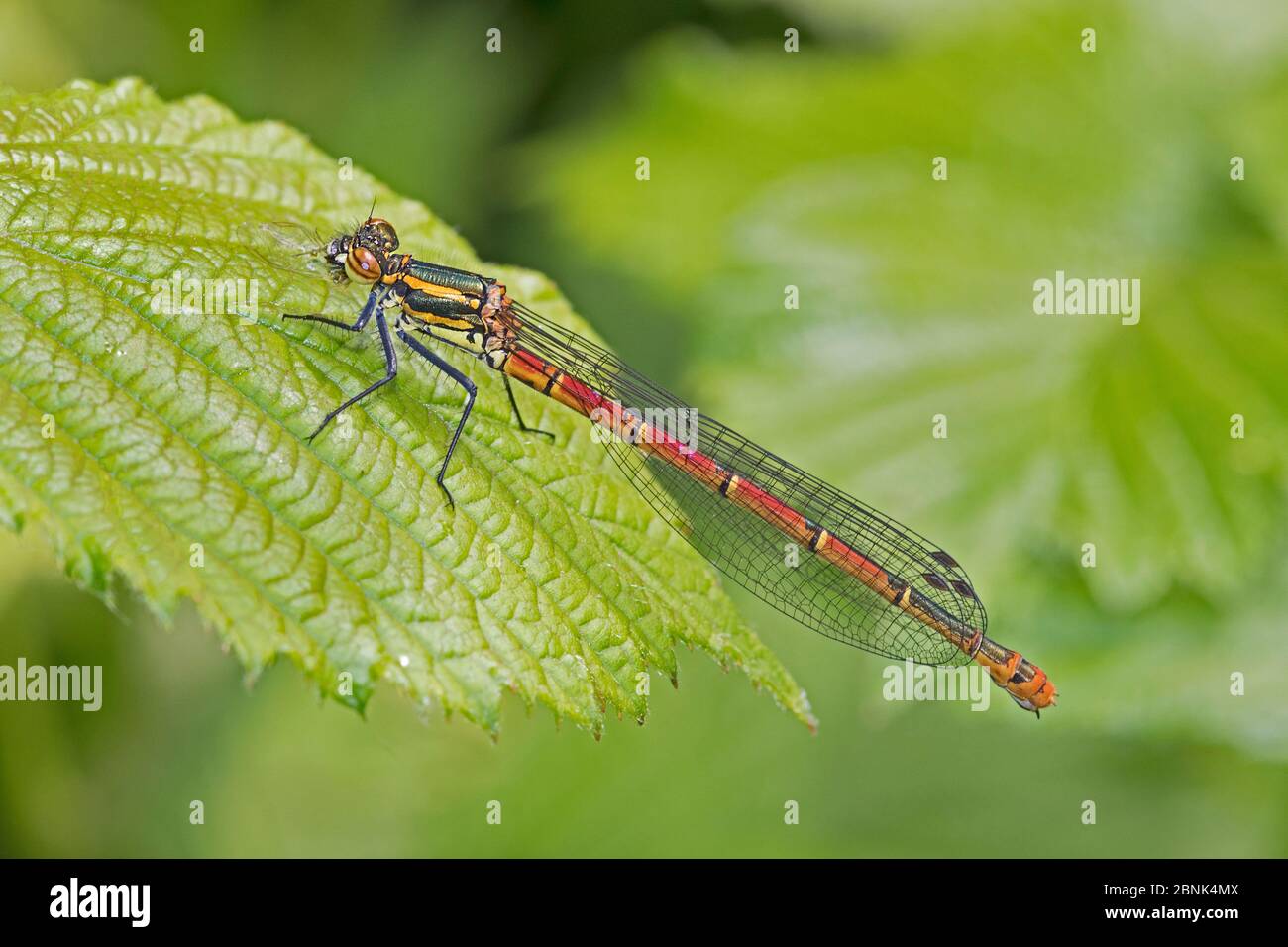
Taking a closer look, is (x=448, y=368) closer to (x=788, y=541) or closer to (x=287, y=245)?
(x=287, y=245)

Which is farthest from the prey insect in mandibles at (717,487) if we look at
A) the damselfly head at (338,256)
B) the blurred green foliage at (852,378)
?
the blurred green foliage at (852,378)

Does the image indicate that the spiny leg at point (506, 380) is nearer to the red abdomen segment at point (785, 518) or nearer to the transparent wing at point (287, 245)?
the red abdomen segment at point (785, 518)

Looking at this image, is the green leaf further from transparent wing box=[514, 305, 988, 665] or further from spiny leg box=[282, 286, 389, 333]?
transparent wing box=[514, 305, 988, 665]

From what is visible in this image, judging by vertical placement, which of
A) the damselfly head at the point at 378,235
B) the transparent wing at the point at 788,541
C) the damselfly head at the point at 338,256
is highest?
the damselfly head at the point at 378,235

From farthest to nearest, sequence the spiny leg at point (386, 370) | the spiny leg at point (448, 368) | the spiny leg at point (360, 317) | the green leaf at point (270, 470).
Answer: the spiny leg at point (448, 368), the spiny leg at point (360, 317), the spiny leg at point (386, 370), the green leaf at point (270, 470)

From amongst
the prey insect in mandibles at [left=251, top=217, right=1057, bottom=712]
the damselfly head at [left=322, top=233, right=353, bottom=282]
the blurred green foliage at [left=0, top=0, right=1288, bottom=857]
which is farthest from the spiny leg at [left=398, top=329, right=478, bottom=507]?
the blurred green foliage at [left=0, top=0, right=1288, bottom=857]

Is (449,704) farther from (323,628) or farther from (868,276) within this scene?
(868,276)
